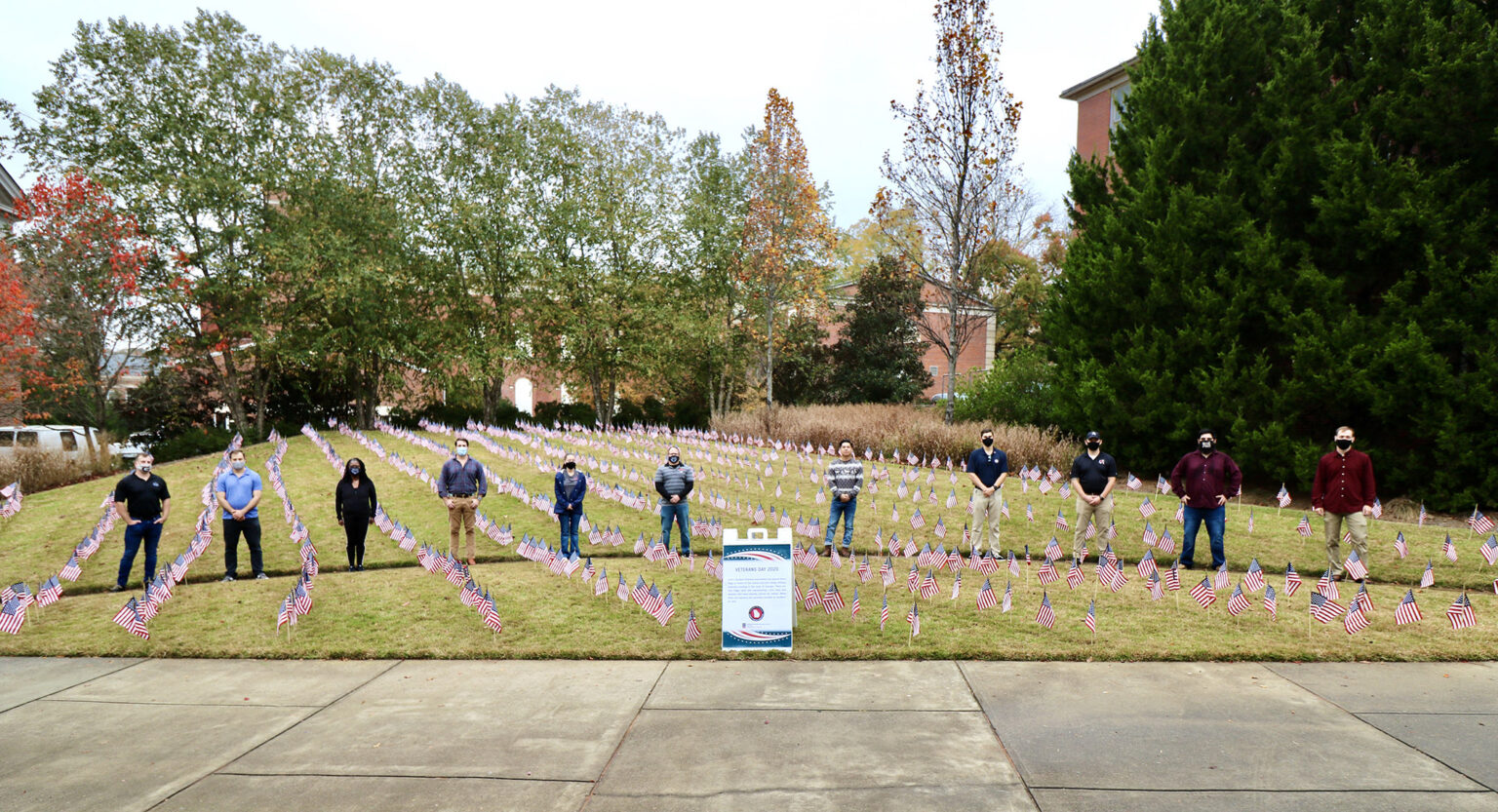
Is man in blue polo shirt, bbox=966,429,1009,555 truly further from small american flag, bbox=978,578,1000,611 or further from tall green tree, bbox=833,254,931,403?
tall green tree, bbox=833,254,931,403

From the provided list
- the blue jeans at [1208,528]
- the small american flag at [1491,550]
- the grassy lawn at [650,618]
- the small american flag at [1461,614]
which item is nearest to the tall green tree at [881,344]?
the grassy lawn at [650,618]

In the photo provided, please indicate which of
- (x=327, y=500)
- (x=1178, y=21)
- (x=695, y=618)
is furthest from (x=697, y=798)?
(x=1178, y=21)

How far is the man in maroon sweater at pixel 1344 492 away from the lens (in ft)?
33.2

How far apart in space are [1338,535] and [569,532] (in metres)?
10.5

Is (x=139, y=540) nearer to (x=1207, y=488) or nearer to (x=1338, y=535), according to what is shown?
(x=1207, y=488)

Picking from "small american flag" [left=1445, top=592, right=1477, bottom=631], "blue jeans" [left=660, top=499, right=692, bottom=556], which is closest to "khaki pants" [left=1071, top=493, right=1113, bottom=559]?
"small american flag" [left=1445, top=592, right=1477, bottom=631]

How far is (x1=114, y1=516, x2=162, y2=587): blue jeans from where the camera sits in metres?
10.5

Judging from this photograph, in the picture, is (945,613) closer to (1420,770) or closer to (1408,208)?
(1420,770)

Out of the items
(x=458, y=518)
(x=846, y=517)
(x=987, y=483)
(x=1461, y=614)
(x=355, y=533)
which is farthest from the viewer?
(x=846, y=517)

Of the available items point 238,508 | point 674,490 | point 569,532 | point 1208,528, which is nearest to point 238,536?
point 238,508

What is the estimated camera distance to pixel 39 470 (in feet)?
68.4

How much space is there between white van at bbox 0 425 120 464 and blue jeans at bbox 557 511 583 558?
60.6ft

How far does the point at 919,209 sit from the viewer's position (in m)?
25.6

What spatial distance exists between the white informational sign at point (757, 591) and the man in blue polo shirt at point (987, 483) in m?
4.48
